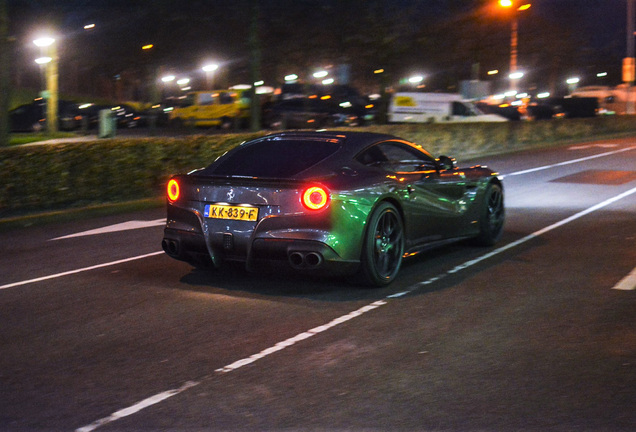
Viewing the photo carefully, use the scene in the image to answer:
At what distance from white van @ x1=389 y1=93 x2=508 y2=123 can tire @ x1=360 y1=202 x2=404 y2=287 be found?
28.9m

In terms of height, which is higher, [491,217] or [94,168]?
[94,168]

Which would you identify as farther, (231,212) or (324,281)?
(324,281)

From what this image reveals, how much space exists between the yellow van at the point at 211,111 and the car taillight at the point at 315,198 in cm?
3055

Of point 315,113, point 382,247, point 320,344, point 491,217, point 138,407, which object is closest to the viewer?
point 138,407

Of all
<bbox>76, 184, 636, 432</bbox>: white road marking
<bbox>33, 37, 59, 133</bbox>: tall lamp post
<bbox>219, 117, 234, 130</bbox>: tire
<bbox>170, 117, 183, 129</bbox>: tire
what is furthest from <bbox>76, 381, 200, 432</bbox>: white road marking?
<bbox>170, 117, 183, 129</bbox>: tire

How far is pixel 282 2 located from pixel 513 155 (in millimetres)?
8921

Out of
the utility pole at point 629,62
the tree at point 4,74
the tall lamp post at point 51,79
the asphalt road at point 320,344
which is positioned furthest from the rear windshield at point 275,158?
the utility pole at point 629,62

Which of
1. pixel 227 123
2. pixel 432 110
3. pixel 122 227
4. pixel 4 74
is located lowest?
pixel 122 227

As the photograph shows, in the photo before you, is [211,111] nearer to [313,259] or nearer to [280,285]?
[280,285]

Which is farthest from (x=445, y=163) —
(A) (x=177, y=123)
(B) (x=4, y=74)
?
(A) (x=177, y=123)

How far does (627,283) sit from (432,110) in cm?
2936

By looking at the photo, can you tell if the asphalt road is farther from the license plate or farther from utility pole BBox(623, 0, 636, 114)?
utility pole BBox(623, 0, 636, 114)

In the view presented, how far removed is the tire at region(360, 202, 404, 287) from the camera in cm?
731

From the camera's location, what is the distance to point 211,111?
1522 inches
